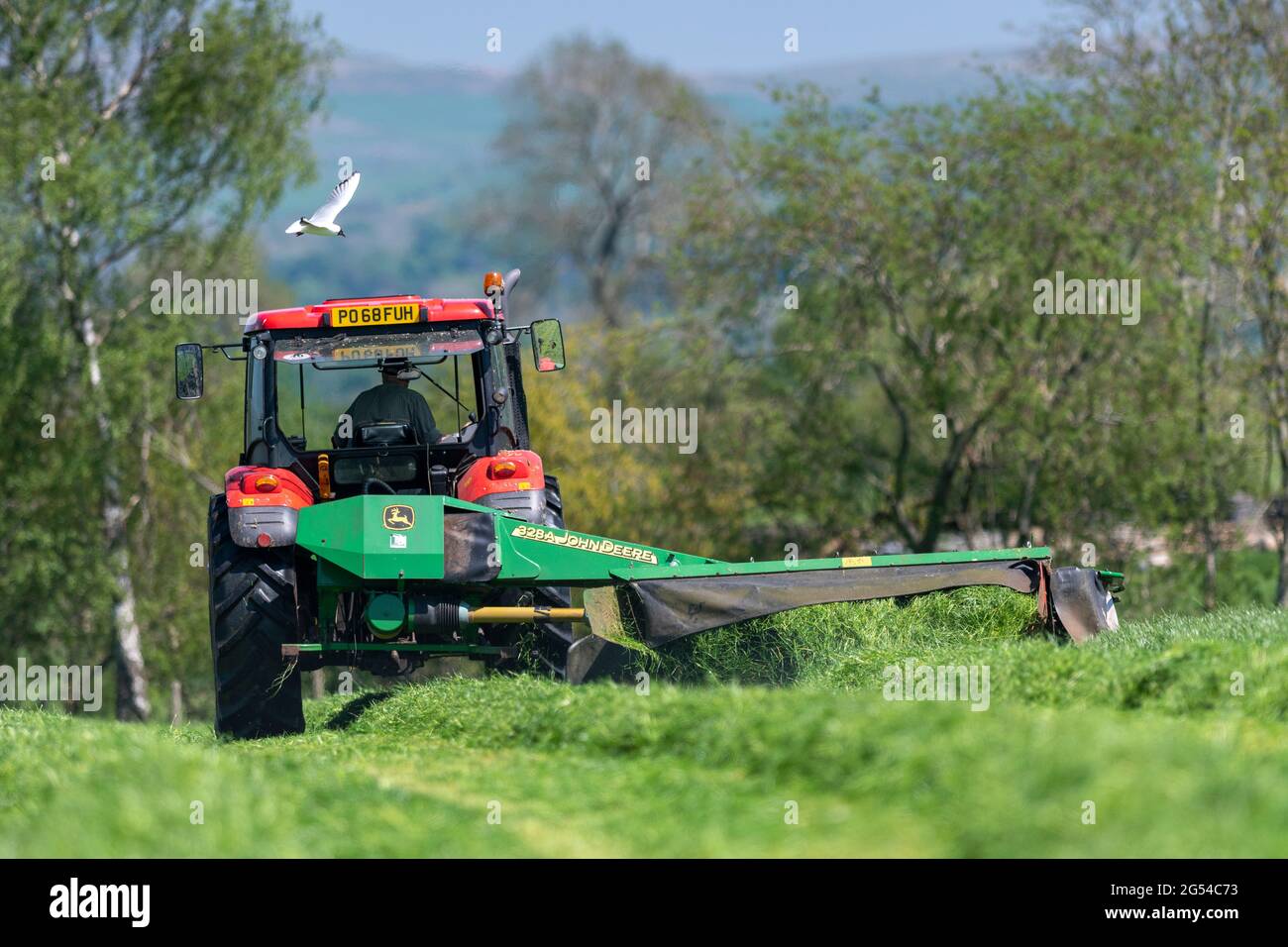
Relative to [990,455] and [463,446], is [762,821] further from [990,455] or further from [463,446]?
[990,455]

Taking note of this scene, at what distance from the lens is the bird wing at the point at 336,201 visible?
1080 centimetres

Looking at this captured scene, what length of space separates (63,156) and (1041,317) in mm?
15354

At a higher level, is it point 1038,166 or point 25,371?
point 1038,166

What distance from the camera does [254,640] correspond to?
33.9ft

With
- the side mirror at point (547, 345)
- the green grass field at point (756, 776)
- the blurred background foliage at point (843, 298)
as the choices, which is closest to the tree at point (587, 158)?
the blurred background foliage at point (843, 298)

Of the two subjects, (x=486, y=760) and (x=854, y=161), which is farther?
(x=854, y=161)

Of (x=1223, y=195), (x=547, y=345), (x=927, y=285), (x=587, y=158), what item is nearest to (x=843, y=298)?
(x=927, y=285)

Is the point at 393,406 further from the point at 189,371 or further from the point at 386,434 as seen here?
Result: the point at 189,371

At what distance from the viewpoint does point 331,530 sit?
10008 mm

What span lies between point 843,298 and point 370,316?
17.1 meters

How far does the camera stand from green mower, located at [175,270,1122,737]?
10.0m

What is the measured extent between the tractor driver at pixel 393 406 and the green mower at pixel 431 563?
0.03 meters
